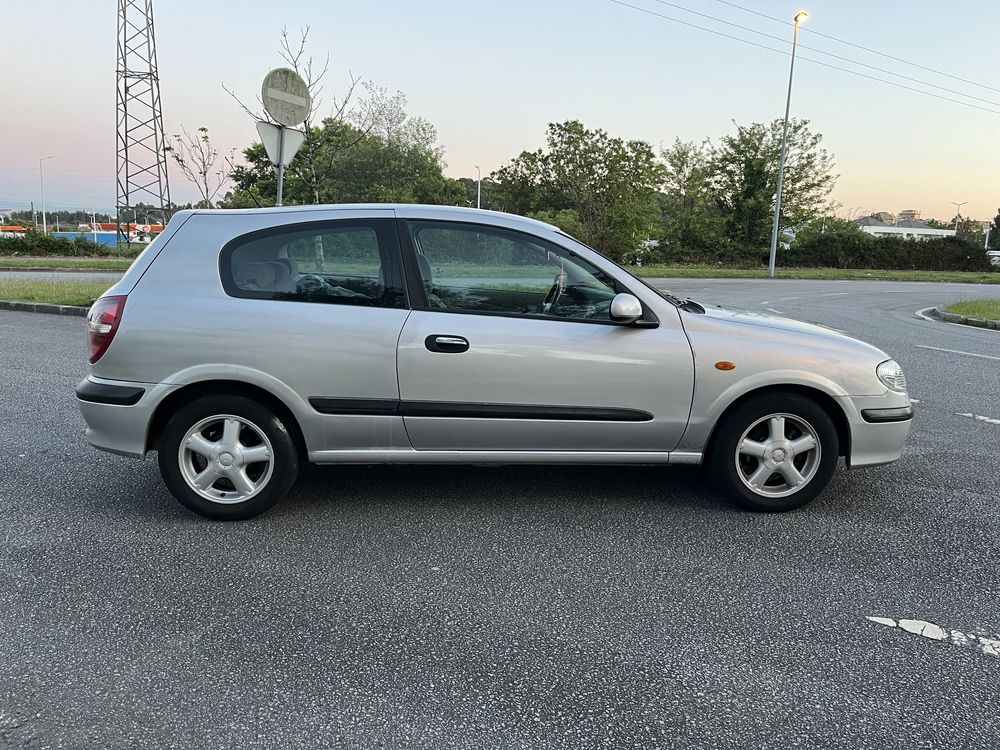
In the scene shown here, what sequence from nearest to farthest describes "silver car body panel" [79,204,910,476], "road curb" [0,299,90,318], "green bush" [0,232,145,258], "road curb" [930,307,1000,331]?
"silver car body panel" [79,204,910,476], "road curb" [0,299,90,318], "road curb" [930,307,1000,331], "green bush" [0,232,145,258]

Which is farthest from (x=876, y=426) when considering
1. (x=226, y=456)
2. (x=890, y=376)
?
(x=226, y=456)

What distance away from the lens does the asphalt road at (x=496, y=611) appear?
88.3 inches

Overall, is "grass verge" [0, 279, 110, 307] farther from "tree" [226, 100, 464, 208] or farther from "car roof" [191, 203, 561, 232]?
Result: "tree" [226, 100, 464, 208]

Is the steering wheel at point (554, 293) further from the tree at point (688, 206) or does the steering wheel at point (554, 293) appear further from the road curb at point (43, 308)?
the tree at point (688, 206)

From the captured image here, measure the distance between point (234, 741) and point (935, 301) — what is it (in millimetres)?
22493

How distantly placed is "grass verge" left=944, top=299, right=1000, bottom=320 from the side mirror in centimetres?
1417

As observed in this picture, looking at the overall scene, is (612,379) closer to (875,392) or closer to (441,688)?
(875,392)

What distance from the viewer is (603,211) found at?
38.5 meters

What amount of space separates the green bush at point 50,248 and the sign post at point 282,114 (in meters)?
23.8

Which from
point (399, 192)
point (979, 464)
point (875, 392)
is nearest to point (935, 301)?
point (979, 464)

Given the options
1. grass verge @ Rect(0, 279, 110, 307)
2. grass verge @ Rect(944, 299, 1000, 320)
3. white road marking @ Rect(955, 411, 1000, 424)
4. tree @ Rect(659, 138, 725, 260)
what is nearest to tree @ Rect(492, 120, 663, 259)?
tree @ Rect(659, 138, 725, 260)

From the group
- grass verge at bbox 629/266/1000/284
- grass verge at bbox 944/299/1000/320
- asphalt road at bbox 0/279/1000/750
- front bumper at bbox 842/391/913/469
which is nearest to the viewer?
asphalt road at bbox 0/279/1000/750

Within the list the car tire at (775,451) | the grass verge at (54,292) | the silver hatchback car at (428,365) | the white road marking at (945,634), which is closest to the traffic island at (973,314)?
the car tire at (775,451)

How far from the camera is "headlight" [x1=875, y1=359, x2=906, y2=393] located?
155 inches
